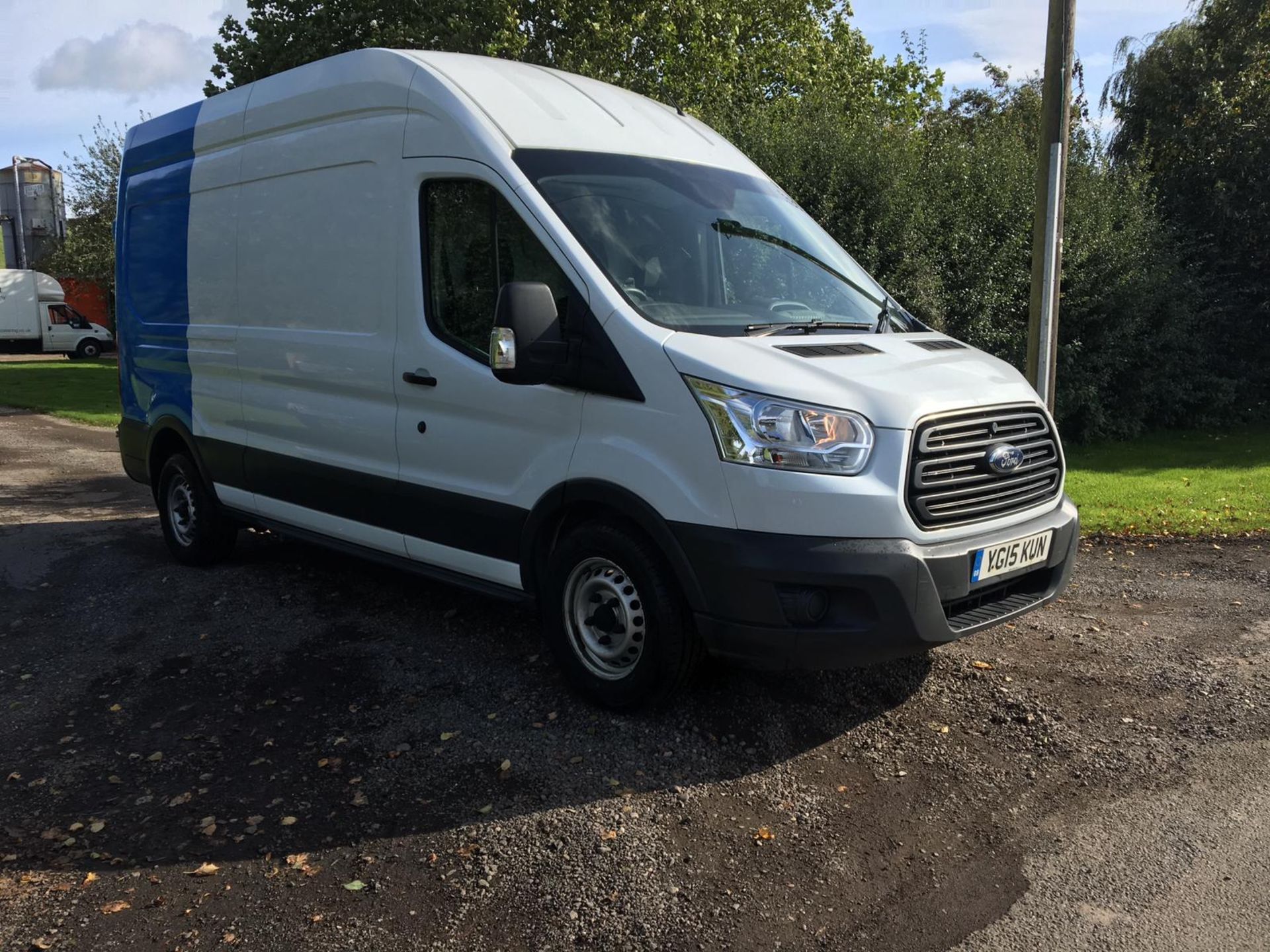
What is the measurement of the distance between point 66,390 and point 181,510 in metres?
19.0

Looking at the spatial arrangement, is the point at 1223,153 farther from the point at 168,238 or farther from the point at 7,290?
the point at 7,290

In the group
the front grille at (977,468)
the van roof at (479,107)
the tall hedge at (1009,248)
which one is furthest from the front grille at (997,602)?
the tall hedge at (1009,248)

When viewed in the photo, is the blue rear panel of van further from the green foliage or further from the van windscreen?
the green foliage

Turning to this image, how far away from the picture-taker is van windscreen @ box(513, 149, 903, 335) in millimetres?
4469

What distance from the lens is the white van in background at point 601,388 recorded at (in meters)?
3.91

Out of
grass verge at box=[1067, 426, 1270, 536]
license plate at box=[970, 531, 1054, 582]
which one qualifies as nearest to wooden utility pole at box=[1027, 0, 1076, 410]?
grass verge at box=[1067, 426, 1270, 536]

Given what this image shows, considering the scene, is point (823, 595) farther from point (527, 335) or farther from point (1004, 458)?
point (527, 335)

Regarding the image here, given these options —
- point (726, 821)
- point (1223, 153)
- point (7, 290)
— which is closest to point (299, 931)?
point (726, 821)

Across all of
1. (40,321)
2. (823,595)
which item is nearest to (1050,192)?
(823,595)

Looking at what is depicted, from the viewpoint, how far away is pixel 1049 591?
4.56 metres

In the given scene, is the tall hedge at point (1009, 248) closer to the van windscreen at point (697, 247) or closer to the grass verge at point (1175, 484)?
the grass verge at point (1175, 484)

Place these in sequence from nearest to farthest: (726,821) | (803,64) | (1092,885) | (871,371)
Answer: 1. (1092,885)
2. (726,821)
3. (871,371)
4. (803,64)

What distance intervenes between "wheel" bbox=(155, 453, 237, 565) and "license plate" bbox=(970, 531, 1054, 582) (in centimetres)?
498

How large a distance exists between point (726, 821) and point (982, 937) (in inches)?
37.3
